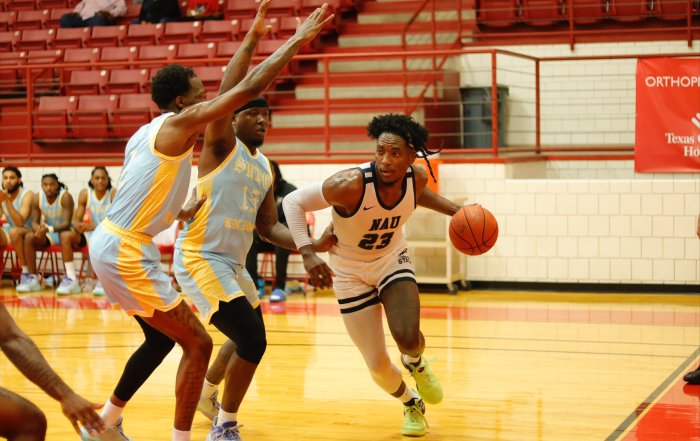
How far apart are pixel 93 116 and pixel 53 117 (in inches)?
23.2

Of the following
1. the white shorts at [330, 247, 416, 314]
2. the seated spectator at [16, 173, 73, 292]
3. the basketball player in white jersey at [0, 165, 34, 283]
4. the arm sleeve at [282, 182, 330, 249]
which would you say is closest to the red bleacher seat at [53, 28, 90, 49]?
the basketball player in white jersey at [0, 165, 34, 283]

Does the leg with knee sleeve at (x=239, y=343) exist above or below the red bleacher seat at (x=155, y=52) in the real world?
below

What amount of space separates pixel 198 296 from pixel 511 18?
10337 mm

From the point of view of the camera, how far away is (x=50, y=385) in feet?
11.0

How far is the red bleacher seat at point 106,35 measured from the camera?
52.9 feet

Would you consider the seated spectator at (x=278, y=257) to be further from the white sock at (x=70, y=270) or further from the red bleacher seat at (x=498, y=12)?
the red bleacher seat at (x=498, y=12)

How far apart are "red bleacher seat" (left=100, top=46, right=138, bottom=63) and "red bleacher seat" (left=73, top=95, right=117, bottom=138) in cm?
92

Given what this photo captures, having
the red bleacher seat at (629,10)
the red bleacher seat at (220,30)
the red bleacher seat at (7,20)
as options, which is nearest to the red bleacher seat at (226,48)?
the red bleacher seat at (220,30)

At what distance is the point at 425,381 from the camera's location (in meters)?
5.88

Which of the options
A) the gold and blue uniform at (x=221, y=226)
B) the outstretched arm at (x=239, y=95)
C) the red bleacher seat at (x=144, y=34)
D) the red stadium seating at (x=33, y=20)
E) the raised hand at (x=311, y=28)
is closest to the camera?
the outstretched arm at (x=239, y=95)

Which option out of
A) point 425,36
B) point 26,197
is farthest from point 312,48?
point 26,197

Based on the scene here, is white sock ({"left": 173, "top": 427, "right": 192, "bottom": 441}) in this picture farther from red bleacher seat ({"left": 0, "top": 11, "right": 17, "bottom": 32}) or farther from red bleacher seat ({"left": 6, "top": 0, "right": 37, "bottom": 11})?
red bleacher seat ({"left": 6, "top": 0, "right": 37, "bottom": 11})

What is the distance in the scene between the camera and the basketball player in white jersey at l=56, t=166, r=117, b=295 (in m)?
12.2

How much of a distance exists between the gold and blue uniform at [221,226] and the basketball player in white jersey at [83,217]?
23.0ft
